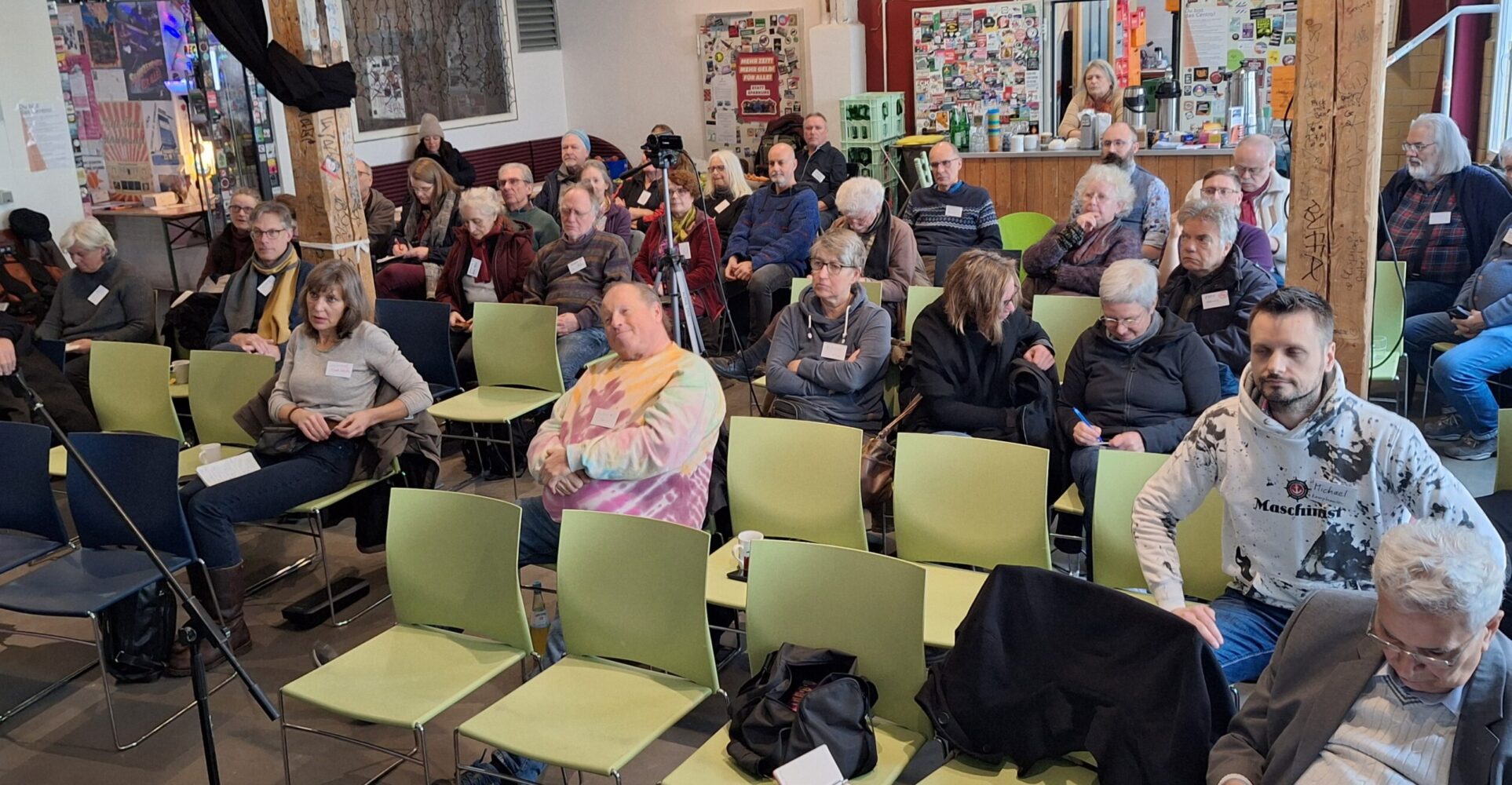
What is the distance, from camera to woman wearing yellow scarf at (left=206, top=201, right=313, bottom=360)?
5688 mm

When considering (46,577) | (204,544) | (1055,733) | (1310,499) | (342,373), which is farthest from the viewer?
(342,373)

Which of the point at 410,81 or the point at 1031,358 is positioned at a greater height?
the point at 410,81

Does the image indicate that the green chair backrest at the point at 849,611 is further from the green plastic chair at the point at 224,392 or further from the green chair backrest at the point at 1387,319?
the green chair backrest at the point at 1387,319

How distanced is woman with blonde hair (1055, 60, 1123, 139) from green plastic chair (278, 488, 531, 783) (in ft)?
21.8

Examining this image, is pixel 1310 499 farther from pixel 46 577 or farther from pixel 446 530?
pixel 46 577

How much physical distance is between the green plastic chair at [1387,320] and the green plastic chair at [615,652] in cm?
371

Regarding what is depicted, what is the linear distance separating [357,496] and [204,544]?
1.83 feet

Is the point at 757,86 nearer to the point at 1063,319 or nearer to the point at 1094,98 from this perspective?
the point at 1094,98

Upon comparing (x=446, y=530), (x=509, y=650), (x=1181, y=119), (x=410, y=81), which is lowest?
(x=509, y=650)

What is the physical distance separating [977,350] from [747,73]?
7.20 metres

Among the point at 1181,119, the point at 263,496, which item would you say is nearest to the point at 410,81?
the point at 1181,119

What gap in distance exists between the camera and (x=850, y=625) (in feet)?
9.47

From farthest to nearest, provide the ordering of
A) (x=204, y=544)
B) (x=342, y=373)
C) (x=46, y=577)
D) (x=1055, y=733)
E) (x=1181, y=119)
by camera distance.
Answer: (x=1181, y=119)
(x=342, y=373)
(x=204, y=544)
(x=46, y=577)
(x=1055, y=733)

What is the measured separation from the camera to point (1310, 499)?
2799mm
